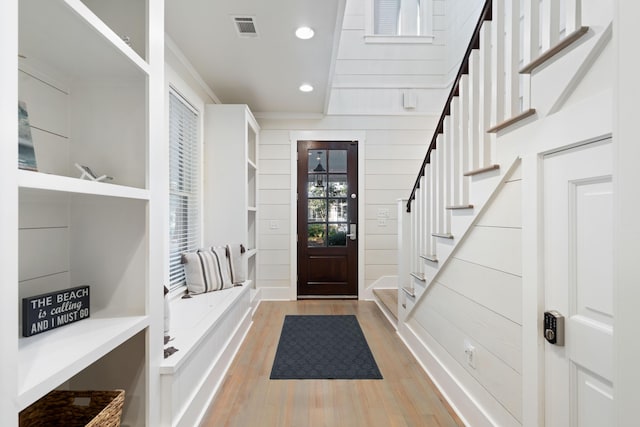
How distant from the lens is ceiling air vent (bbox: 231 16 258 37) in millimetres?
2260

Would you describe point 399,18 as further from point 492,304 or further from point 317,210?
point 492,304

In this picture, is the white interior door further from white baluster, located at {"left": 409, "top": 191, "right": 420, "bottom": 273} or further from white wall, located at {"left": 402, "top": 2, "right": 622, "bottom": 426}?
white baluster, located at {"left": 409, "top": 191, "right": 420, "bottom": 273}

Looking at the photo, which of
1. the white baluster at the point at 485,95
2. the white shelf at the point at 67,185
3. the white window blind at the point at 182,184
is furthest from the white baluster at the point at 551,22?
the white window blind at the point at 182,184

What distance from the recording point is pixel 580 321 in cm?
109

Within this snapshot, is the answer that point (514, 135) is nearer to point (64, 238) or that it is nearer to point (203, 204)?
point (64, 238)

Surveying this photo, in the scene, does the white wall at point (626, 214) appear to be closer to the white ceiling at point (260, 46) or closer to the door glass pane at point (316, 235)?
the white ceiling at point (260, 46)

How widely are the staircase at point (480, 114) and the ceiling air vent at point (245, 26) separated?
1.50 metres

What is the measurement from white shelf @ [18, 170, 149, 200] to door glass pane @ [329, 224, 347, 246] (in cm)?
318

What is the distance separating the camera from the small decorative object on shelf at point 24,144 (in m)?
0.98

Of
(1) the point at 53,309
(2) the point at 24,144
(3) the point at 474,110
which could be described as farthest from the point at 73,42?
(3) the point at 474,110

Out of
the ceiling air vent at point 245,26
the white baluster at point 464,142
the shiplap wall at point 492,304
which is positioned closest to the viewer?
the shiplap wall at point 492,304

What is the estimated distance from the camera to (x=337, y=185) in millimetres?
4332

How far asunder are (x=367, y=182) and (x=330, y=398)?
9.44 feet

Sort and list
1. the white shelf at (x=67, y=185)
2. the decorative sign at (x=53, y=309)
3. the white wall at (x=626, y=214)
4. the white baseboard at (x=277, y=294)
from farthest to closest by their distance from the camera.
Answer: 1. the white baseboard at (x=277, y=294)
2. the decorative sign at (x=53, y=309)
3. the white shelf at (x=67, y=185)
4. the white wall at (x=626, y=214)
